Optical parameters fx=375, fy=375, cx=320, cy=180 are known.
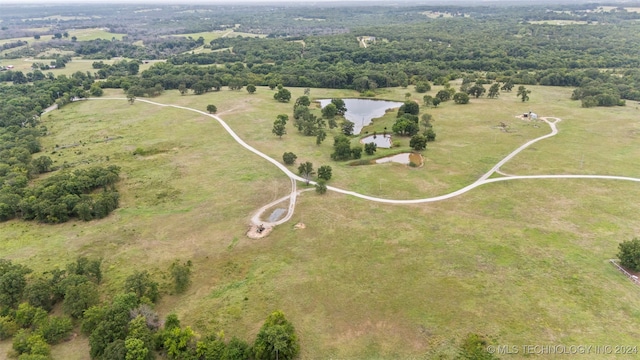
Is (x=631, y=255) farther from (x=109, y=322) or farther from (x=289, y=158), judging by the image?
(x=109, y=322)

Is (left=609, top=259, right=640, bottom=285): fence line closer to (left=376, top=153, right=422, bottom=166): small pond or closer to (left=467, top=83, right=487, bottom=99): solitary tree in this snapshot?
(left=376, top=153, right=422, bottom=166): small pond

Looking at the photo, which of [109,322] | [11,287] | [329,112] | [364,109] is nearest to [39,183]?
[11,287]

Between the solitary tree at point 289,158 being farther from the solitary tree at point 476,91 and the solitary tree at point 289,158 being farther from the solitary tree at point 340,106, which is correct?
the solitary tree at point 476,91

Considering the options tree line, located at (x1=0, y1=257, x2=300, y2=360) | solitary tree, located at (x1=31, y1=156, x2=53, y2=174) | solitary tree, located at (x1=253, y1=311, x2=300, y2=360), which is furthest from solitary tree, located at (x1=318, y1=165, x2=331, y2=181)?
solitary tree, located at (x1=31, y1=156, x2=53, y2=174)

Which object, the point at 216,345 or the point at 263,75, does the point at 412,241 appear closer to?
the point at 216,345

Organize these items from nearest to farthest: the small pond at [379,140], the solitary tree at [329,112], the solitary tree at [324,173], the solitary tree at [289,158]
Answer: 1. the solitary tree at [324,173]
2. the solitary tree at [289,158]
3. the small pond at [379,140]
4. the solitary tree at [329,112]

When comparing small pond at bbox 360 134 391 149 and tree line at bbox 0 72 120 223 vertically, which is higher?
small pond at bbox 360 134 391 149

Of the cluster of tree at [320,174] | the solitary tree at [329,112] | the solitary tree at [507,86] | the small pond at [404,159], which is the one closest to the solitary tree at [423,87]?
the solitary tree at [507,86]
